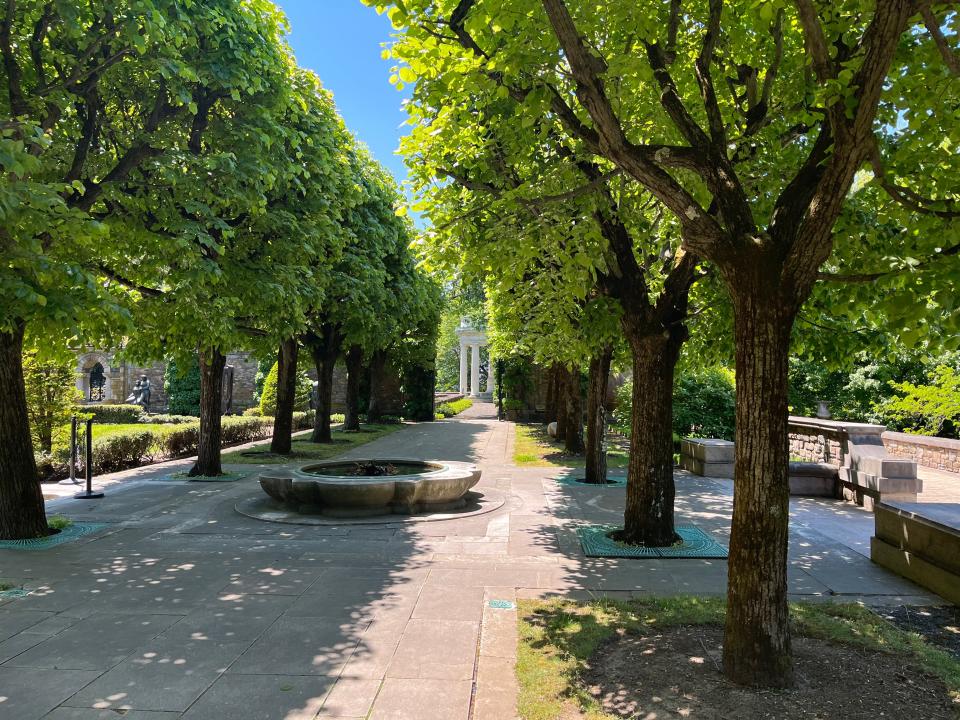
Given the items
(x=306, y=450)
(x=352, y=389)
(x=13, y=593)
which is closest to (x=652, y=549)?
(x=13, y=593)

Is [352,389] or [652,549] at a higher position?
[352,389]

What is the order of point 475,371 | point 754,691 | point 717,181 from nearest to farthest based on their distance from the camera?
point 754,691
point 717,181
point 475,371

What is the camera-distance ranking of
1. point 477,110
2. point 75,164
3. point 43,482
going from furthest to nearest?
point 43,482 < point 75,164 < point 477,110

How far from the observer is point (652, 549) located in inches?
306

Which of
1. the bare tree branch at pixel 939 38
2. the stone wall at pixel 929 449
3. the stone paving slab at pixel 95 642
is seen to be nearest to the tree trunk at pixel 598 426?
the stone wall at pixel 929 449

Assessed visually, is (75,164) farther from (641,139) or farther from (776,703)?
(776,703)

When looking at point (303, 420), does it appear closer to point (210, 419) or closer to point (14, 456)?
point (210, 419)

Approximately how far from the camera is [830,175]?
3943 millimetres

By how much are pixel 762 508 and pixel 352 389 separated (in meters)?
23.7

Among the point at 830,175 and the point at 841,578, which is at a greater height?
the point at 830,175

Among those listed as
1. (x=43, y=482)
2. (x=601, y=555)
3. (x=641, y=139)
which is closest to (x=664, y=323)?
(x=641, y=139)

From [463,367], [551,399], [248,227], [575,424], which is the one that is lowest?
[575,424]

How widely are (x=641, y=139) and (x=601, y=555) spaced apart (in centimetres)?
498

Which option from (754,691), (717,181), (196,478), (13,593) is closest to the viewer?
(754,691)
